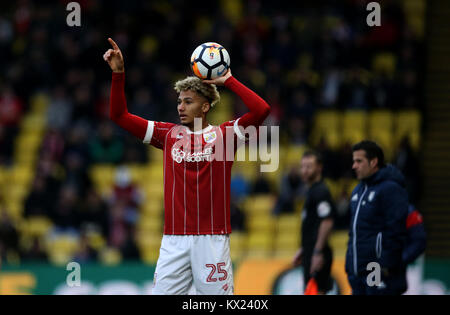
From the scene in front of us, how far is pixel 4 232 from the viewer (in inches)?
483

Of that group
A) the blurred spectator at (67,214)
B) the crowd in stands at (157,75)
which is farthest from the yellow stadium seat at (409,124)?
the blurred spectator at (67,214)

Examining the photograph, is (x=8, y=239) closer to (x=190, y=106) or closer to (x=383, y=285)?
(x=190, y=106)

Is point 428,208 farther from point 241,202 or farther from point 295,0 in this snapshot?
point 295,0

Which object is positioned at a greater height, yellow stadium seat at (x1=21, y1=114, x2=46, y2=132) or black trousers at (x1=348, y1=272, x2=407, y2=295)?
yellow stadium seat at (x1=21, y1=114, x2=46, y2=132)

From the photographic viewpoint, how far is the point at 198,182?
5.43 meters

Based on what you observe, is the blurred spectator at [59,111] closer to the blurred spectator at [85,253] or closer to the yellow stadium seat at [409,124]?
the blurred spectator at [85,253]

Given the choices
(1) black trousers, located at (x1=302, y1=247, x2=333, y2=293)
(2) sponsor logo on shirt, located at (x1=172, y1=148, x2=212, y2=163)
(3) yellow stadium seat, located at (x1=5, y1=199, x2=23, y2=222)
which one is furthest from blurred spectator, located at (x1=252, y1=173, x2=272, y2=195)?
(2) sponsor logo on shirt, located at (x1=172, y1=148, x2=212, y2=163)

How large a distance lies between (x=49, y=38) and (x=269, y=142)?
569cm

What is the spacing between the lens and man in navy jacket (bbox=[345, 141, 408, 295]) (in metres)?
6.21

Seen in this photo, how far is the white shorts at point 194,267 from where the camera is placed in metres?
5.31

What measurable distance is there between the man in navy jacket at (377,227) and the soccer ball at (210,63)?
168 centimetres

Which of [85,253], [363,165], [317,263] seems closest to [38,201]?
[85,253]

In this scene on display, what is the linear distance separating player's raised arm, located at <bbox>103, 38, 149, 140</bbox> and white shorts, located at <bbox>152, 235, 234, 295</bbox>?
90 cm

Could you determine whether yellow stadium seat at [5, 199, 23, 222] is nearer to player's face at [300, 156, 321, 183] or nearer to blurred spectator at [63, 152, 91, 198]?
blurred spectator at [63, 152, 91, 198]
